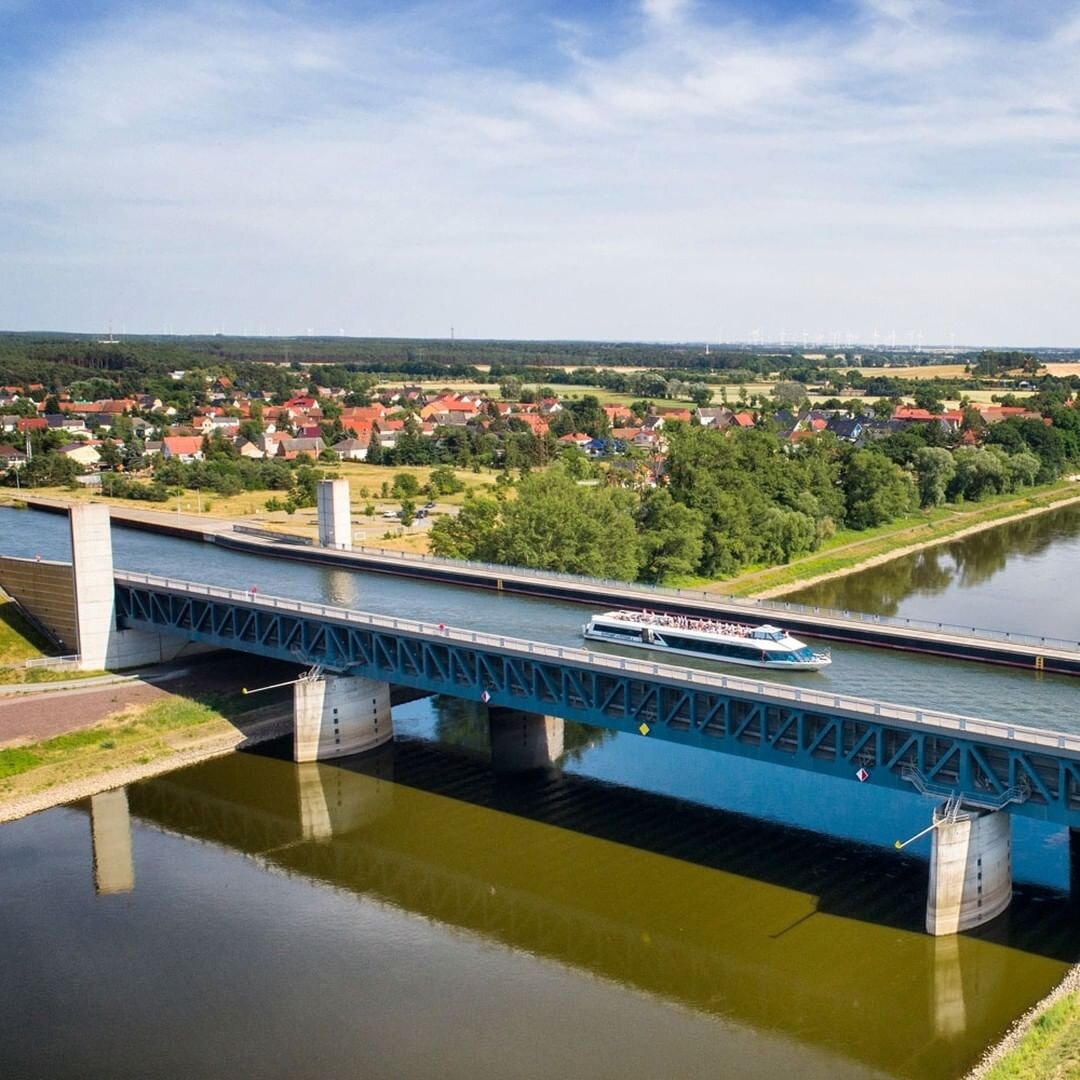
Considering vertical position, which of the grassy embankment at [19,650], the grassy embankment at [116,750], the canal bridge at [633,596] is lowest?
the grassy embankment at [116,750]

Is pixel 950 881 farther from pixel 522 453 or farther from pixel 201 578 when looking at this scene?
pixel 522 453

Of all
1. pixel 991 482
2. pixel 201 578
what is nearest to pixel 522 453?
pixel 991 482

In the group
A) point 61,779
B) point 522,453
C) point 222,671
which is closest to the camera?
point 61,779

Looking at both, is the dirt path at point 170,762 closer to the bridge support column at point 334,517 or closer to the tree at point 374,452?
the bridge support column at point 334,517

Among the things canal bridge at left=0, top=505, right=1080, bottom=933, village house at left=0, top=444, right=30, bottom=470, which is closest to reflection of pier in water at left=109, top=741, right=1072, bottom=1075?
canal bridge at left=0, top=505, right=1080, bottom=933

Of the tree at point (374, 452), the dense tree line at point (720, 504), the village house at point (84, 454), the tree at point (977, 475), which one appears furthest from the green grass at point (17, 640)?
the tree at point (977, 475)
